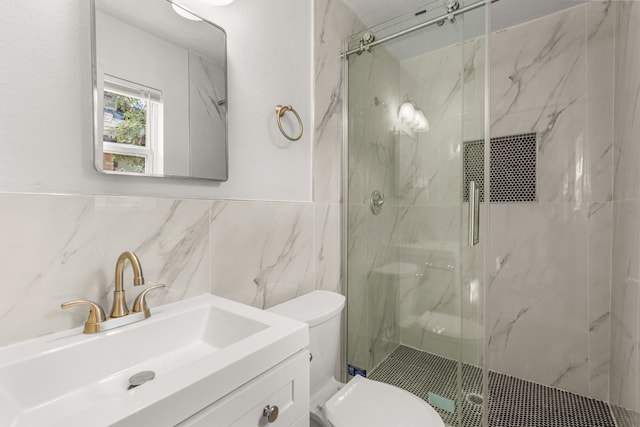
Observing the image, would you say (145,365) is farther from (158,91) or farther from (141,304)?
(158,91)

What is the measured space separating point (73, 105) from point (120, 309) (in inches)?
22.6

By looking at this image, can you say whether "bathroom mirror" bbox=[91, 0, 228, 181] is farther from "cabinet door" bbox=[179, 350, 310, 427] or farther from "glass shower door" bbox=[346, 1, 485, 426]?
"glass shower door" bbox=[346, 1, 485, 426]

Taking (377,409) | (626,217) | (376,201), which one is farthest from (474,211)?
(377,409)

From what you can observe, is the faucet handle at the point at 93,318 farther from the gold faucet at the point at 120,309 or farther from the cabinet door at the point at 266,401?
the cabinet door at the point at 266,401

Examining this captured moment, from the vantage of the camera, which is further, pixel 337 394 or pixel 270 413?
pixel 337 394

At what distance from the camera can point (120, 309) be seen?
839 mm

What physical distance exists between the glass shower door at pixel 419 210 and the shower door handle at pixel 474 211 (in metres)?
0.01

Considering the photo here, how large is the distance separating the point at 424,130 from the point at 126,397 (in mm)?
1597

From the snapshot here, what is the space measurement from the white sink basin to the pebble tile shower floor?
1.08 meters

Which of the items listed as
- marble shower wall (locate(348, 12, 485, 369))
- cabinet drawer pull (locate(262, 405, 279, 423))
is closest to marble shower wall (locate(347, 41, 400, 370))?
marble shower wall (locate(348, 12, 485, 369))

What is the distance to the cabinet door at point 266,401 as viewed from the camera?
23.8 inches

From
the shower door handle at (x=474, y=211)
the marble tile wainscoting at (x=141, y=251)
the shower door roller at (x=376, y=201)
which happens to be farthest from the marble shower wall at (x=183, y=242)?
the shower door handle at (x=474, y=211)

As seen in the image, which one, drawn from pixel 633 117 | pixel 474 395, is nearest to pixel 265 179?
pixel 474 395

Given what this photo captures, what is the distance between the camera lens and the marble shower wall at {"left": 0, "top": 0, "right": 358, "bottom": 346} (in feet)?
2.43
